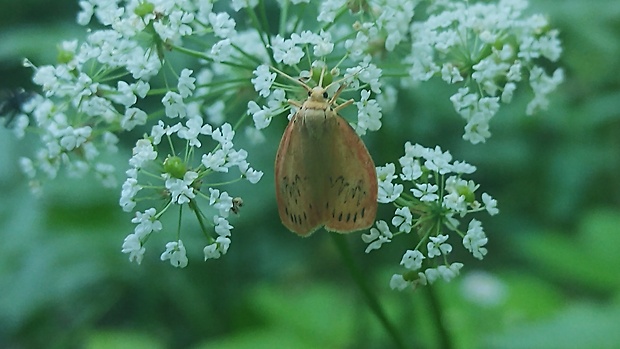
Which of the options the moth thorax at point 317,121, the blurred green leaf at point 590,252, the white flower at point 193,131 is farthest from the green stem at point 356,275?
the blurred green leaf at point 590,252

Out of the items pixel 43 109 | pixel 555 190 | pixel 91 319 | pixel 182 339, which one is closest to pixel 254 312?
pixel 182 339

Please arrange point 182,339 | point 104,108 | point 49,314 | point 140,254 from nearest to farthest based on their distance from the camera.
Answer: point 140,254 < point 104,108 < point 49,314 < point 182,339

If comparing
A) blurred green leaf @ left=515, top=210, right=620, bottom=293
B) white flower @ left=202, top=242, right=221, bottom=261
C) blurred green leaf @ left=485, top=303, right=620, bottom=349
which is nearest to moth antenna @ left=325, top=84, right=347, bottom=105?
white flower @ left=202, top=242, right=221, bottom=261

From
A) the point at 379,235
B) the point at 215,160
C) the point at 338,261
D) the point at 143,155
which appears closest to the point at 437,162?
the point at 379,235

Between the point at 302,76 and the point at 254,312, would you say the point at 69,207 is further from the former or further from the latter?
the point at 302,76

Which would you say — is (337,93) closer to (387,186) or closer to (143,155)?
(387,186)

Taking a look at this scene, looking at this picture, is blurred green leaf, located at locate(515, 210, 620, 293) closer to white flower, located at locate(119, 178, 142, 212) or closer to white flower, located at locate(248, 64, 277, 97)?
white flower, located at locate(248, 64, 277, 97)

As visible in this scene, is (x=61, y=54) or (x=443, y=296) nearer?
(x=61, y=54)

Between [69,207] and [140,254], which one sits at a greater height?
[140,254]
